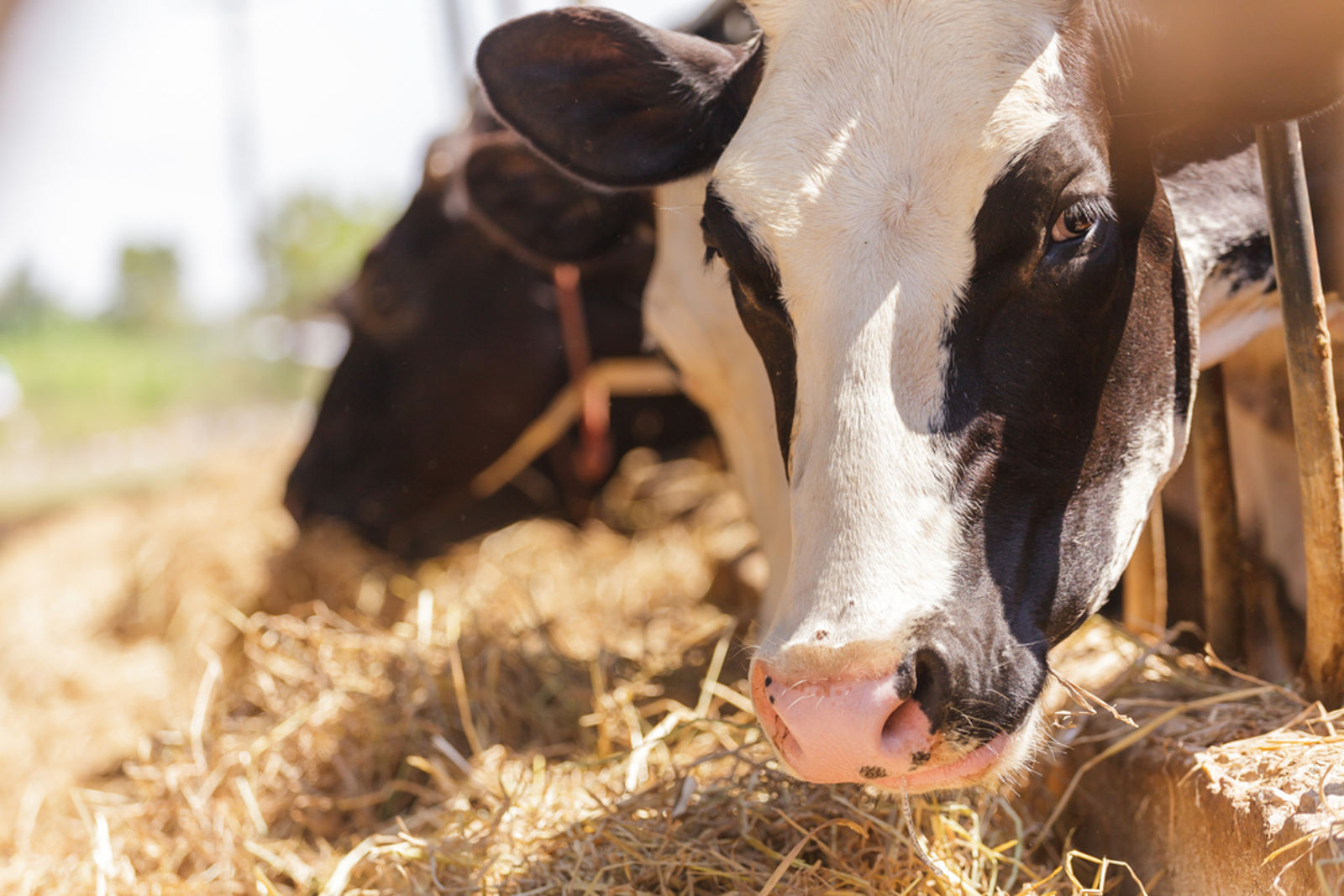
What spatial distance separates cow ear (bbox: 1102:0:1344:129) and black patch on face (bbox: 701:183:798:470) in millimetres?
577

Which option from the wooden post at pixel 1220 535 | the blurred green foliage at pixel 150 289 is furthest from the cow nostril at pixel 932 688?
the blurred green foliage at pixel 150 289

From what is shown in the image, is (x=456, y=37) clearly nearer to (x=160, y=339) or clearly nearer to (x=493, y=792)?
(x=493, y=792)

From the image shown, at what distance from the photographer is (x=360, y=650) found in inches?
107

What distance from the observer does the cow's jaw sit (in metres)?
1.26

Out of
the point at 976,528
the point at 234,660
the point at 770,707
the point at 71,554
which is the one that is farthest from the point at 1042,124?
the point at 71,554

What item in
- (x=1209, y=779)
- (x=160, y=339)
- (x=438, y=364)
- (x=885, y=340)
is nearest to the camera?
(x=885, y=340)

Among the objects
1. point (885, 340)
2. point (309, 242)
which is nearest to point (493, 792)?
point (885, 340)

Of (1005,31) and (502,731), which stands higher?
(1005,31)

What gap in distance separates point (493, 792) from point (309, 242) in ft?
56.1

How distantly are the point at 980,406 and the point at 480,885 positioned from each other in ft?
3.56

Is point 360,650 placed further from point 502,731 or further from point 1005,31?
point 1005,31

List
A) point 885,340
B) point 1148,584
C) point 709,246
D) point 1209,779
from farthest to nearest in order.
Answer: point 1148,584 < point 709,246 < point 1209,779 < point 885,340

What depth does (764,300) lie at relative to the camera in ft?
5.31

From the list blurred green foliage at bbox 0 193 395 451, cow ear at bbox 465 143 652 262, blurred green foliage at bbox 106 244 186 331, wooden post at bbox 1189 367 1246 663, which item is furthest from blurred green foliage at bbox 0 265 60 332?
wooden post at bbox 1189 367 1246 663
